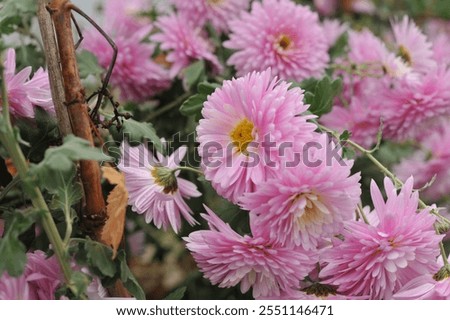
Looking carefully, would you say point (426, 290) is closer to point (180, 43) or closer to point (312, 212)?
point (312, 212)

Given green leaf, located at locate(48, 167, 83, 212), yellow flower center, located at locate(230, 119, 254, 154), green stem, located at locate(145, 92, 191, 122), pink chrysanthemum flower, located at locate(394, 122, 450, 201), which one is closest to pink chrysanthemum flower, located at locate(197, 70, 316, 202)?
yellow flower center, located at locate(230, 119, 254, 154)

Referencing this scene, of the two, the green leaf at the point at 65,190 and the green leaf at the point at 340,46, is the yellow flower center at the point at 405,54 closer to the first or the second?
the green leaf at the point at 340,46

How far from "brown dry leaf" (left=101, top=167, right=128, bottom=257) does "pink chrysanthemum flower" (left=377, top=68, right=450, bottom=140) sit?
40cm

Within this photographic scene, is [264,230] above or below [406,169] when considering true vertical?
above

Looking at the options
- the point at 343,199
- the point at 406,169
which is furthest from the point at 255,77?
the point at 406,169

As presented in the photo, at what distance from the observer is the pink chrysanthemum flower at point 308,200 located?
1.59 ft

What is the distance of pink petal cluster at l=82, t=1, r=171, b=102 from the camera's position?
2.60 ft

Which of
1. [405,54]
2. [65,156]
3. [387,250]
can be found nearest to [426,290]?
[387,250]

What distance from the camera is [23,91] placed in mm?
535

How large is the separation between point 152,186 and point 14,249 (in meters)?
0.16

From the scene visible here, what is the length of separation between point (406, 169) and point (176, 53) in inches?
14.3

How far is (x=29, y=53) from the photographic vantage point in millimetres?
746

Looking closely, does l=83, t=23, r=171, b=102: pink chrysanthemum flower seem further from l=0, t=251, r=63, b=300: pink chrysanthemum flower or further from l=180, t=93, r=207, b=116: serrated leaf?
l=0, t=251, r=63, b=300: pink chrysanthemum flower
